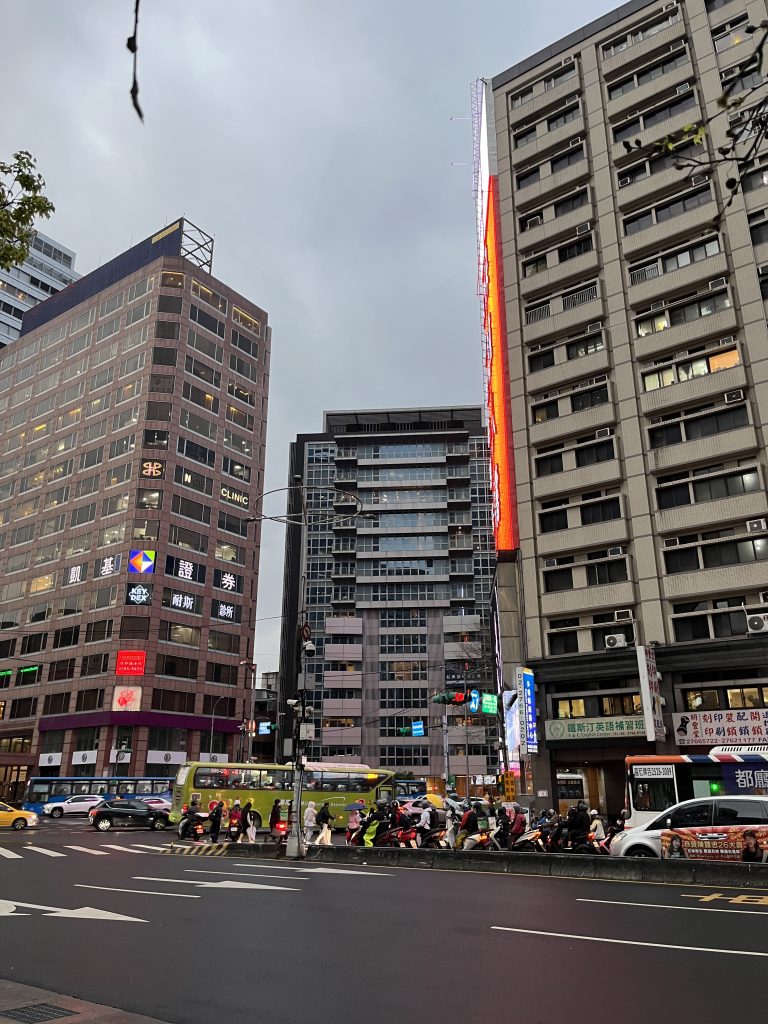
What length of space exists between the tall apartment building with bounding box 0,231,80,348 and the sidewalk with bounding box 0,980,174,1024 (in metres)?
122

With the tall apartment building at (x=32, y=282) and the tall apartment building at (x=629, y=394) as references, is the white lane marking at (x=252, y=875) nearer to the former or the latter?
the tall apartment building at (x=629, y=394)

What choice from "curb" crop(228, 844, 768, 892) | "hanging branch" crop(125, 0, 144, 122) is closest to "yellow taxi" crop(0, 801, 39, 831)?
"curb" crop(228, 844, 768, 892)

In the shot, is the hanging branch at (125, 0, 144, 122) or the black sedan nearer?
the hanging branch at (125, 0, 144, 122)

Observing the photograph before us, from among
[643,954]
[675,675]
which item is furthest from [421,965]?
[675,675]

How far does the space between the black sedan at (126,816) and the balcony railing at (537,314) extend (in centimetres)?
3579

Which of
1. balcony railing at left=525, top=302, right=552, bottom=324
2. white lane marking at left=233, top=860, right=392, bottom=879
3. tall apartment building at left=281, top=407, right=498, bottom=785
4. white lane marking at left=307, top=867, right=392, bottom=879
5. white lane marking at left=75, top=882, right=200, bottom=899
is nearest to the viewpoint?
white lane marking at left=75, top=882, right=200, bottom=899

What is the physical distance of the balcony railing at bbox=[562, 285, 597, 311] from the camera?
144 ft

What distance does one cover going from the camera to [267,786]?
138 ft

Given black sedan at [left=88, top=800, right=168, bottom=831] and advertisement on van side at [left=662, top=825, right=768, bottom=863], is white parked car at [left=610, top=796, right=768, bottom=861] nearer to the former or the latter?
advertisement on van side at [left=662, top=825, right=768, bottom=863]

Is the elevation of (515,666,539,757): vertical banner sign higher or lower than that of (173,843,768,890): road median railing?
higher

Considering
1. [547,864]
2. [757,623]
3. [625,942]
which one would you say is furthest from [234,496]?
[625,942]

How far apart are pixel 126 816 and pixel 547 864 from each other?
2947cm

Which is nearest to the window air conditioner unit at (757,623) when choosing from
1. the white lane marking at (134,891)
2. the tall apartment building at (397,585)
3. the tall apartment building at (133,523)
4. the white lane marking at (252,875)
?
the white lane marking at (252,875)

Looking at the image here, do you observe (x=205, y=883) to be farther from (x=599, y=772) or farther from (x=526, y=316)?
(x=526, y=316)
